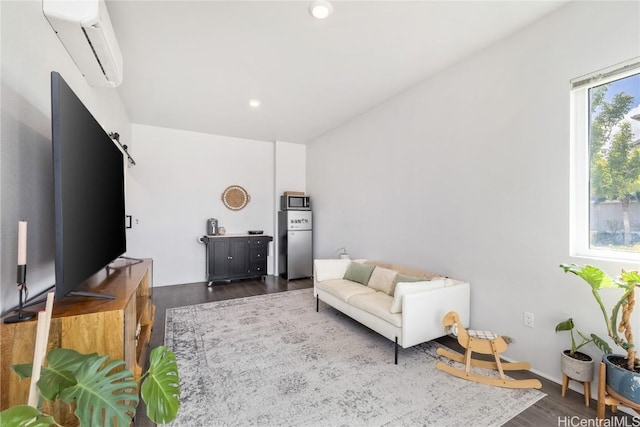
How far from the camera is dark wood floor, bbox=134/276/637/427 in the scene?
1652 millimetres

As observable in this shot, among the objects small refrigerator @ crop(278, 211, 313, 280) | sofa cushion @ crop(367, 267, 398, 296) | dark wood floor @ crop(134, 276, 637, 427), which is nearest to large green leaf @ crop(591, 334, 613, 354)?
dark wood floor @ crop(134, 276, 637, 427)

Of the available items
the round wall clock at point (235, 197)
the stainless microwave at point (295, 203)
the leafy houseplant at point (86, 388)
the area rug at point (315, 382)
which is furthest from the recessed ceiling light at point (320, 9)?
the round wall clock at point (235, 197)

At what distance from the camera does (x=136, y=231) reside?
448 cm

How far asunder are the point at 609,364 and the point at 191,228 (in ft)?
17.2

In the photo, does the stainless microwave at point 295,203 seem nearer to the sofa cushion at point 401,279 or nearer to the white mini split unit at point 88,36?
the sofa cushion at point 401,279

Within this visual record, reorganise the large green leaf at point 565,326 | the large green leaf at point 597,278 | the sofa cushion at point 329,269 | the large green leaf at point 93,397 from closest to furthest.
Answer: the large green leaf at point 93,397 → the large green leaf at point 597,278 → the large green leaf at point 565,326 → the sofa cushion at point 329,269

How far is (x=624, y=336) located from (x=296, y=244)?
419 cm

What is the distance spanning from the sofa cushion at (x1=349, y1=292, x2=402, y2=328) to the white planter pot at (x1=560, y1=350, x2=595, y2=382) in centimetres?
108

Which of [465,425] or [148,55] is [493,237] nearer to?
[465,425]

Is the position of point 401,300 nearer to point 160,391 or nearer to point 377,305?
point 377,305

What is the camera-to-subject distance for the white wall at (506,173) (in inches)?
76.5

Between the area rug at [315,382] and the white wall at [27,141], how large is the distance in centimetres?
121

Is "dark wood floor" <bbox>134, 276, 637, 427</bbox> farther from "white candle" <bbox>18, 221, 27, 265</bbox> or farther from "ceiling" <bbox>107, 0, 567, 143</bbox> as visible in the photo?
"ceiling" <bbox>107, 0, 567, 143</bbox>

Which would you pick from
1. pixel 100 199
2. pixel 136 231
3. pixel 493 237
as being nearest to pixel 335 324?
pixel 493 237
